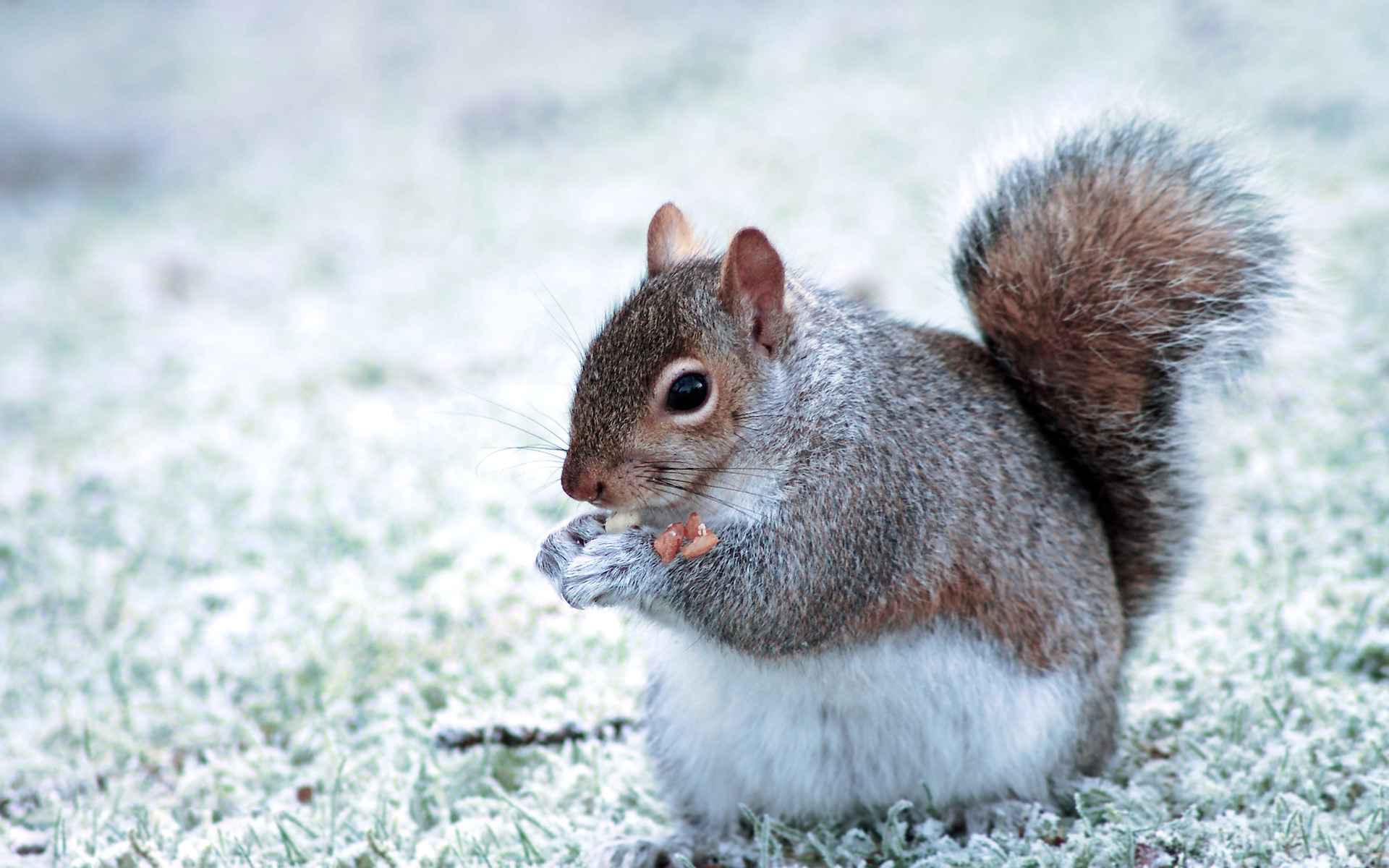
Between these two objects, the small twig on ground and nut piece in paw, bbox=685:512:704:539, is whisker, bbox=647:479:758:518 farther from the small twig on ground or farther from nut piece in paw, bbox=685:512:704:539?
the small twig on ground

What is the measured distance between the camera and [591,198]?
6.84 m

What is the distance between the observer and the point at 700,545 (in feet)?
5.15

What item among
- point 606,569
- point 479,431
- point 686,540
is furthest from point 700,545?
point 479,431

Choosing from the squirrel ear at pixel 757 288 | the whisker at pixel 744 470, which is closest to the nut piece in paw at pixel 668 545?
the whisker at pixel 744 470

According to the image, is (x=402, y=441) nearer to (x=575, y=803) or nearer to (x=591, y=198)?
(x=575, y=803)

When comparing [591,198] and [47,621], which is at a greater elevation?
[591,198]

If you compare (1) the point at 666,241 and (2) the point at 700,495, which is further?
(1) the point at 666,241

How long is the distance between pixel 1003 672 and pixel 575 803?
83 cm

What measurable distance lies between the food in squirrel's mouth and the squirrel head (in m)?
0.04

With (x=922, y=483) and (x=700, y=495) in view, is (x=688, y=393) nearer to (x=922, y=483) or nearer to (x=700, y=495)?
(x=700, y=495)

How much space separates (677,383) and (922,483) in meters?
0.42

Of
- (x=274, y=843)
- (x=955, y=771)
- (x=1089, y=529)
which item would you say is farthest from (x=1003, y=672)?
(x=274, y=843)

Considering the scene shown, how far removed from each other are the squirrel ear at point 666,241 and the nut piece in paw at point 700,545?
52 cm

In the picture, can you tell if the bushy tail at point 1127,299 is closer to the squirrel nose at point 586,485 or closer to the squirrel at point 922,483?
the squirrel at point 922,483
